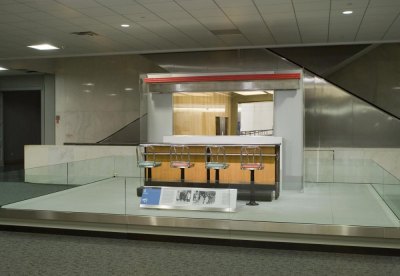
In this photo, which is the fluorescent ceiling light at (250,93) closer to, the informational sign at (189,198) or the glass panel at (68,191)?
the glass panel at (68,191)

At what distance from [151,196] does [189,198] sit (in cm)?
69

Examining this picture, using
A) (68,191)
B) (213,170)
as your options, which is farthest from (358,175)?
(68,191)

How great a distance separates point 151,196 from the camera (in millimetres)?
7316

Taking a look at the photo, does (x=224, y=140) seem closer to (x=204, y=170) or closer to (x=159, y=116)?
(x=204, y=170)

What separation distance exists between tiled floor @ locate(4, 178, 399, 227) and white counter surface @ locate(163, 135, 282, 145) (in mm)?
2500

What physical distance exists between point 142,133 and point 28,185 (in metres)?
7.82

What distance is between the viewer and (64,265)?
18.6ft

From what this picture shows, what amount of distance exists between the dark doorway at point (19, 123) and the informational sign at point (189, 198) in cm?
1396

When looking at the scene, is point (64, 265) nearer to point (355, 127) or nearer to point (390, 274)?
point (390, 274)

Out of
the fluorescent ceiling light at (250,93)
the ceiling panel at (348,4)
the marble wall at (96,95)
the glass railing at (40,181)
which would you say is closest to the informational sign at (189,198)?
the glass railing at (40,181)

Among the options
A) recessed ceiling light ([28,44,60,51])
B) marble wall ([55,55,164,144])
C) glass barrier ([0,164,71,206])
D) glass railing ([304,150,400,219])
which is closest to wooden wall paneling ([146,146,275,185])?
glass railing ([304,150,400,219])

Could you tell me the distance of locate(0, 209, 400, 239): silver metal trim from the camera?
6133 millimetres

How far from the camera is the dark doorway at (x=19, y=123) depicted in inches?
804

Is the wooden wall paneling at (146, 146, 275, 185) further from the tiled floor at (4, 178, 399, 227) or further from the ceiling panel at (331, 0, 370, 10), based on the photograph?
the ceiling panel at (331, 0, 370, 10)
